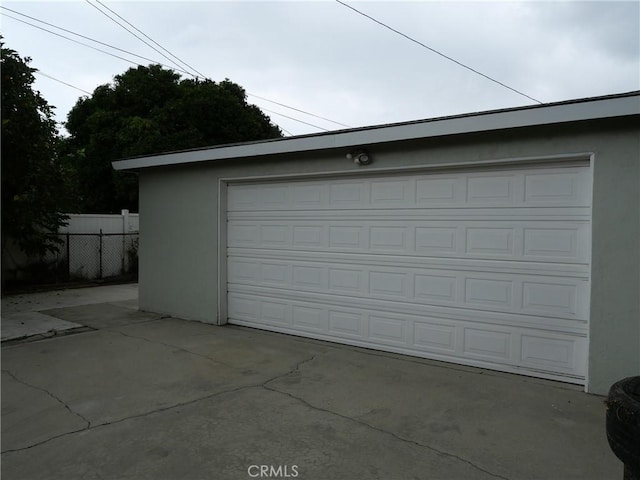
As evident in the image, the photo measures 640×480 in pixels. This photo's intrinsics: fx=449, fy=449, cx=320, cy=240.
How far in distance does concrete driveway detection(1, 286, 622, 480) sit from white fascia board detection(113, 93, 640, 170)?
2.68 metres

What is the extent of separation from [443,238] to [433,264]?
34cm

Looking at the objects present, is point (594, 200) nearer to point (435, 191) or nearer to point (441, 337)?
point (435, 191)

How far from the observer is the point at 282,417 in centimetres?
380

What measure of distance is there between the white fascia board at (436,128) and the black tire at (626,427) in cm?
290

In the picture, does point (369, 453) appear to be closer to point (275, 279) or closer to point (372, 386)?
point (372, 386)

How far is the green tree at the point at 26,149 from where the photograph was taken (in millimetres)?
7621

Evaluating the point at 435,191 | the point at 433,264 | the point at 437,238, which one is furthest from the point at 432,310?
the point at 435,191

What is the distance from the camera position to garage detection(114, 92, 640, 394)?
4.34 meters

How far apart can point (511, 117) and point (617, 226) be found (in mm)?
1462

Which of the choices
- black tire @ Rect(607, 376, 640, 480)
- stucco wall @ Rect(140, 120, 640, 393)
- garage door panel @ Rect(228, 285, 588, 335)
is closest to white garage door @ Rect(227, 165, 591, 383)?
garage door panel @ Rect(228, 285, 588, 335)

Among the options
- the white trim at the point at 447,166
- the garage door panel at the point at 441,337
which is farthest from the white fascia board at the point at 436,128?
the garage door panel at the point at 441,337

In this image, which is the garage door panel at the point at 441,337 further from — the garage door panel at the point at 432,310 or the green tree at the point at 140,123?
the green tree at the point at 140,123

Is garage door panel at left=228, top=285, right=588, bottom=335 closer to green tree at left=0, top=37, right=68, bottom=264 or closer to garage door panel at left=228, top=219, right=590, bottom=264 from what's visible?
garage door panel at left=228, top=219, right=590, bottom=264

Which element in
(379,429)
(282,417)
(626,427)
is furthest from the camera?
(282,417)
